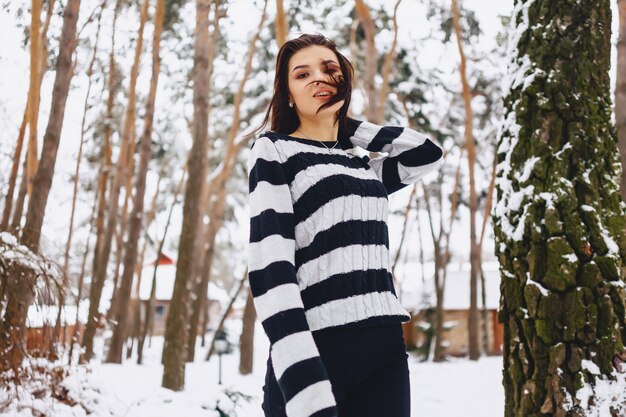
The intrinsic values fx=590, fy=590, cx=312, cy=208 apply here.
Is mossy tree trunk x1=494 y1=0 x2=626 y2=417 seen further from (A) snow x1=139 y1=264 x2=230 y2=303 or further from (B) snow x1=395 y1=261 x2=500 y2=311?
(A) snow x1=139 y1=264 x2=230 y2=303

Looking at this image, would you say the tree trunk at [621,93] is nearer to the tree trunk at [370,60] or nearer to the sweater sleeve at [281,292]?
the sweater sleeve at [281,292]

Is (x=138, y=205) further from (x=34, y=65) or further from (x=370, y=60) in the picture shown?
(x=370, y=60)

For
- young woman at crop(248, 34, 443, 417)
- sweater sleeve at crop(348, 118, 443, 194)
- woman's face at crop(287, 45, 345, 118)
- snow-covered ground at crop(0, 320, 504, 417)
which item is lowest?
snow-covered ground at crop(0, 320, 504, 417)

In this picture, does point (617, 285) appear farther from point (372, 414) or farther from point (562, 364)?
point (372, 414)

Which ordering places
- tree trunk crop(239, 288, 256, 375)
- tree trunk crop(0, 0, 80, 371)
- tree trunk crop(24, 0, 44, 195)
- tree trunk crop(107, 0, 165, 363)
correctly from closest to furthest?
tree trunk crop(0, 0, 80, 371) < tree trunk crop(24, 0, 44, 195) < tree trunk crop(107, 0, 165, 363) < tree trunk crop(239, 288, 256, 375)

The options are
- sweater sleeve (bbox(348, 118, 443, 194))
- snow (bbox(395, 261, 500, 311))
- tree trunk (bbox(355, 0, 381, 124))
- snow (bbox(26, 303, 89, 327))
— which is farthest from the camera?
snow (bbox(395, 261, 500, 311))

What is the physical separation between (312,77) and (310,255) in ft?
1.95

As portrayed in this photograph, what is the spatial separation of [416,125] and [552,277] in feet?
51.0

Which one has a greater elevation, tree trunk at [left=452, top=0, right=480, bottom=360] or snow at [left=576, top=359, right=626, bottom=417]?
tree trunk at [left=452, top=0, right=480, bottom=360]

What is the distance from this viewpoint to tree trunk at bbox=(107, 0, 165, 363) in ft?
40.7

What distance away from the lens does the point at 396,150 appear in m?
2.10

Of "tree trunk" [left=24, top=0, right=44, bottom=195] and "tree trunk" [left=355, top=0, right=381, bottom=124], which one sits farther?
"tree trunk" [left=355, top=0, right=381, bottom=124]

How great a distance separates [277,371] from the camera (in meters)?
1.48

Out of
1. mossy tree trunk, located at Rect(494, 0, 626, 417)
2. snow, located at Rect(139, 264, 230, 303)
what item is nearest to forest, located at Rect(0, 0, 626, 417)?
mossy tree trunk, located at Rect(494, 0, 626, 417)
